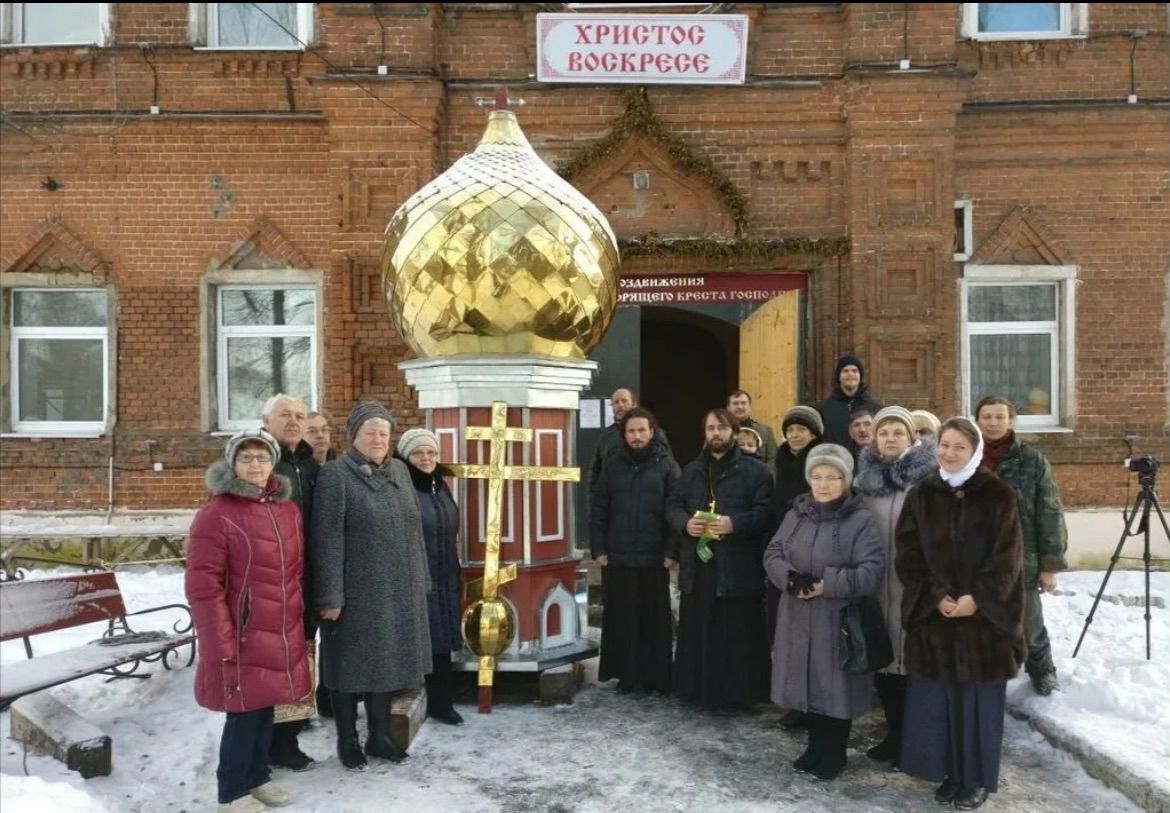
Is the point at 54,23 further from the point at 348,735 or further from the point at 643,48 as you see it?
the point at 348,735

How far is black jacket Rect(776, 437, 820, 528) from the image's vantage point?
469 cm

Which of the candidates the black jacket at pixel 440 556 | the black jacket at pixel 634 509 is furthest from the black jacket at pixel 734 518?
the black jacket at pixel 440 556

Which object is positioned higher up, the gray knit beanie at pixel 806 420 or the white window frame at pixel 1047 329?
the white window frame at pixel 1047 329

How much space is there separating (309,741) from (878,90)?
6.54 metres

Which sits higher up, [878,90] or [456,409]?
[878,90]

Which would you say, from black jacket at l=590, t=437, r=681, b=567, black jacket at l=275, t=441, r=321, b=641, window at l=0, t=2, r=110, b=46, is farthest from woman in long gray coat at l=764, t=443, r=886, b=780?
window at l=0, t=2, r=110, b=46

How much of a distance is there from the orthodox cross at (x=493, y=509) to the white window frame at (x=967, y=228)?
509 cm

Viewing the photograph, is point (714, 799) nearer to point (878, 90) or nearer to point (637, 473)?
point (637, 473)

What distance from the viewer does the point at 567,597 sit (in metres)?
5.00

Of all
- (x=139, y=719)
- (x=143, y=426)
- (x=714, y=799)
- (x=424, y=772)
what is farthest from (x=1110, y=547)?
(x=143, y=426)

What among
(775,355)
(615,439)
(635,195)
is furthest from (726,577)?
(635,195)

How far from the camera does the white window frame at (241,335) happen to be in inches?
338

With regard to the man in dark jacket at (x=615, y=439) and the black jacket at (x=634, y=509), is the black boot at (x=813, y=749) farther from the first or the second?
the man in dark jacket at (x=615, y=439)

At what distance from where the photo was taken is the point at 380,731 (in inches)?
159
